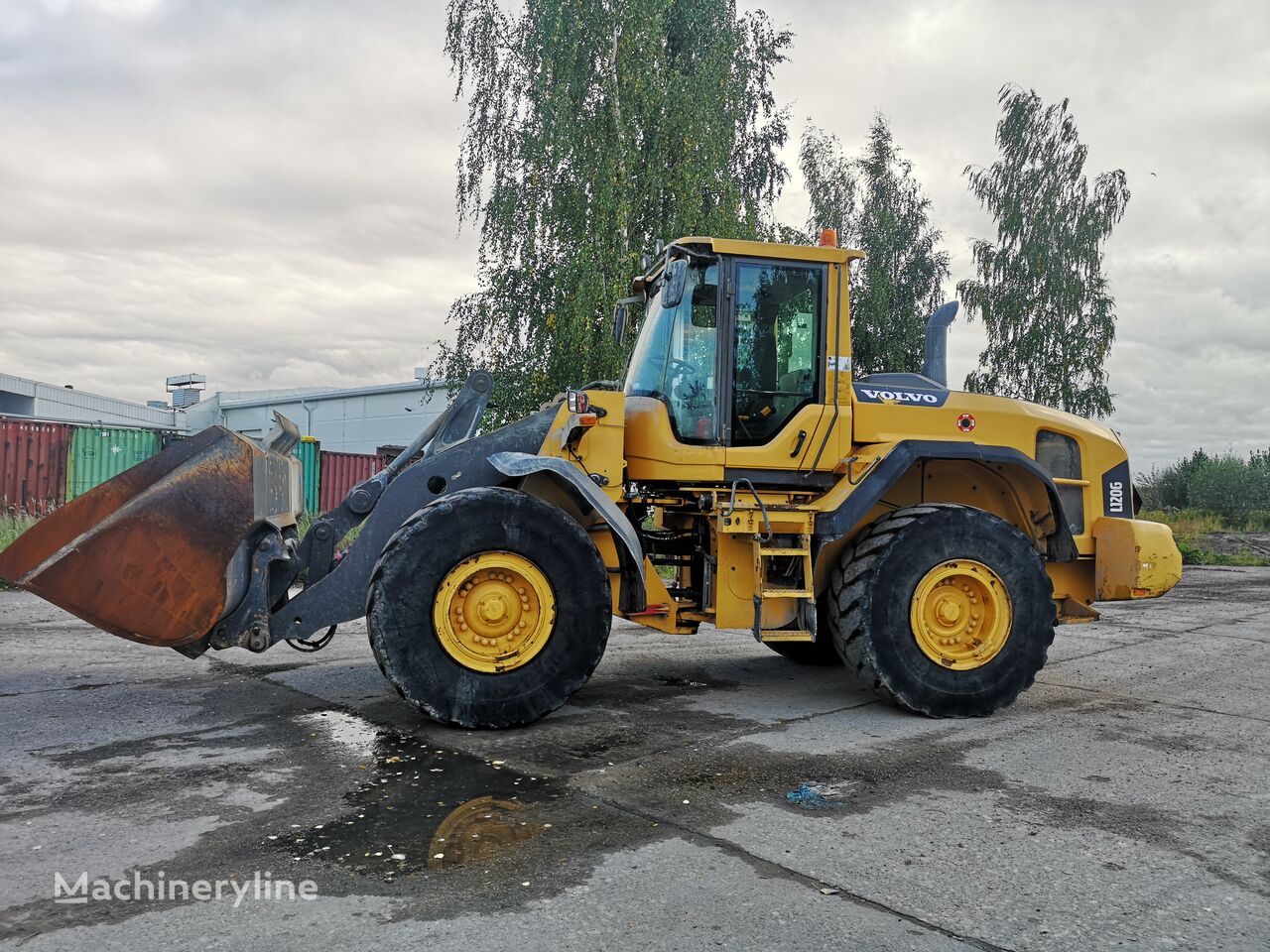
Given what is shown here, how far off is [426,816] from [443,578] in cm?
150

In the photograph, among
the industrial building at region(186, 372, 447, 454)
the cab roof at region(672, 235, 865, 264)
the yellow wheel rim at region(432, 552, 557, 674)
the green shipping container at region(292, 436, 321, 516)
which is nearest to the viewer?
the yellow wheel rim at region(432, 552, 557, 674)

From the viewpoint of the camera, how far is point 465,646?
5.05 m

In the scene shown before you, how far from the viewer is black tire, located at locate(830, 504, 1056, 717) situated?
562 cm

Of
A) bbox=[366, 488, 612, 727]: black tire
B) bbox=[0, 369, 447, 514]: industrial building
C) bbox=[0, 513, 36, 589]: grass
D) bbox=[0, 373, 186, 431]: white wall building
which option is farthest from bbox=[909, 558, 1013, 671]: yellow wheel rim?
bbox=[0, 373, 186, 431]: white wall building

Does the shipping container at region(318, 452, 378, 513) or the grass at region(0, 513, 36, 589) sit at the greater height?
the shipping container at region(318, 452, 378, 513)

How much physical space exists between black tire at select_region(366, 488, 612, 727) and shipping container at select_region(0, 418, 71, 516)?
15.9m

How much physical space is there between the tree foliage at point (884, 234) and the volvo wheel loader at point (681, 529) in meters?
20.3

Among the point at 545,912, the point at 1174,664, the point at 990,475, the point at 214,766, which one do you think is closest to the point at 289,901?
the point at 545,912

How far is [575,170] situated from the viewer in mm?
18016

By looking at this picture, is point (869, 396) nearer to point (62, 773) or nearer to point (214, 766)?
point (214, 766)

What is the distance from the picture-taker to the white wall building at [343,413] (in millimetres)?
35000

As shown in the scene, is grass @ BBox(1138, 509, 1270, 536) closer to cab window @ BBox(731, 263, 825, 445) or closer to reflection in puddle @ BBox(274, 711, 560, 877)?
cab window @ BBox(731, 263, 825, 445)

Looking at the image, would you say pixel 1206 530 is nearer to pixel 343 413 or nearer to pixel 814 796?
pixel 814 796

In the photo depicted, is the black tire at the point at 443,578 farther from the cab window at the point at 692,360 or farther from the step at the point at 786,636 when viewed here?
the cab window at the point at 692,360
